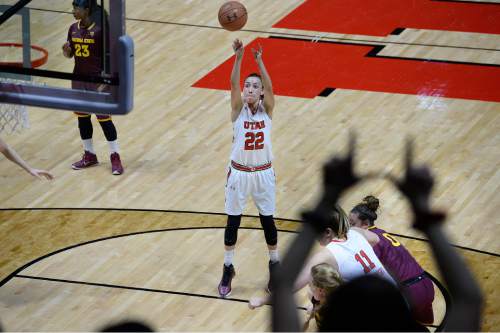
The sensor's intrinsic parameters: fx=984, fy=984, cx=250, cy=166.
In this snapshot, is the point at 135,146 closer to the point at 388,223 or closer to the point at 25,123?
the point at 25,123

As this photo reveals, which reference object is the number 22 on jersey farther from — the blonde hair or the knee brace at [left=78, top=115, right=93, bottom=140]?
the knee brace at [left=78, top=115, right=93, bottom=140]

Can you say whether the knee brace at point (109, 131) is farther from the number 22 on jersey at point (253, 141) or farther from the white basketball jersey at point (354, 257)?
the white basketball jersey at point (354, 257)

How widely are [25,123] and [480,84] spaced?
492cm

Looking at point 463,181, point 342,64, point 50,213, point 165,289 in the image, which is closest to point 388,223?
point 463,181

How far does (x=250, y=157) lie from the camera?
704cm

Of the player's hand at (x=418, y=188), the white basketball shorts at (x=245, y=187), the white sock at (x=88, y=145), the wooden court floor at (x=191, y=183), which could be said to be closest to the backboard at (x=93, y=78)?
the wooden court floor at (x=191, y=183)

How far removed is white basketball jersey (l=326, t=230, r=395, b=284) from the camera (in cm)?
588

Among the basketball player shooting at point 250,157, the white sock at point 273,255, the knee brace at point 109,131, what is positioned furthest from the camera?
the knee brace at point 109,131

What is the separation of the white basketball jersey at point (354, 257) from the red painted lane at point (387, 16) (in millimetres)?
6627

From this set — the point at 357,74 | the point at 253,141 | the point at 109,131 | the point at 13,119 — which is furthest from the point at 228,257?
the point at 357,74

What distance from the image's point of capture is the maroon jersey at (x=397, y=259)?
616cm

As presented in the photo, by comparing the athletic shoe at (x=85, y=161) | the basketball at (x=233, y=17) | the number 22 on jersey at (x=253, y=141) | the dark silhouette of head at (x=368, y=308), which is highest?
the dark silhouette of head at (x=368, y=308)

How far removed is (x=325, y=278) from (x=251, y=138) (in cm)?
203

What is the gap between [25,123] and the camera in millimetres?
10047
